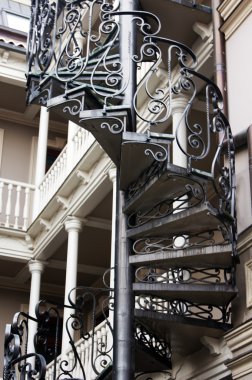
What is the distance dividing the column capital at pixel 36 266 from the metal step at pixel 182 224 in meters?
7.77

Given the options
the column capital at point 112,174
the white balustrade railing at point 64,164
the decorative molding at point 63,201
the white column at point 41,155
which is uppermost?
the white column at point 41,155

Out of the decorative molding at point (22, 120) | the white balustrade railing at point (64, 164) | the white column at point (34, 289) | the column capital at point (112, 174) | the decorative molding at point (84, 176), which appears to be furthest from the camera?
the decorative molding at point (22, 120)

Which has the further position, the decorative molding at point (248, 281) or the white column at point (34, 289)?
the white column at point (34, 289)

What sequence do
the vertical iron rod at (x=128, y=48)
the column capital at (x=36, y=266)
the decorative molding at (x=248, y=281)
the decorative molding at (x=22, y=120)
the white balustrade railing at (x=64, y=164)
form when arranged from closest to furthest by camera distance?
the decorative molding at (x=248, y=281), the vertical iron rod at (x=128, y=48), the white balustrade railing at (x=64, y=164), the column capital at (x=36, y=266), the decorative molding at (x=22, y=120)

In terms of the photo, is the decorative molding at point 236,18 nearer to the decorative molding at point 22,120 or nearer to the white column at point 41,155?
the white column at point 41,155

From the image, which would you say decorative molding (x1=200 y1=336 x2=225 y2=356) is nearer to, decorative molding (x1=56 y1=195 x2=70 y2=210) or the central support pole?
the central support pole

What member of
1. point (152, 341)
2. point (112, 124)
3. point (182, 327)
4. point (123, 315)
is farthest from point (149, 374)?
point (112, 124)

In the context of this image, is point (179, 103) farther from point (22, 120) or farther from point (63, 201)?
point (22, 120)

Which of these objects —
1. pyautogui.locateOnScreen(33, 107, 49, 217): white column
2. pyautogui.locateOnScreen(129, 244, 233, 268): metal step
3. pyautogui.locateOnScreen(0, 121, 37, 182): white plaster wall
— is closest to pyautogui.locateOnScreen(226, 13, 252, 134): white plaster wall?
pyautogui.locateOnScreen(129, 244, 233, 268): metal step

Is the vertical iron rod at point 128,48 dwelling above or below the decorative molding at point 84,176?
below

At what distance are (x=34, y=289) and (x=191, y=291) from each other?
7.88 meters

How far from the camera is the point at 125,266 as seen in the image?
688 cm

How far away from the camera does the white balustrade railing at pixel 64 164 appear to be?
12.6 m

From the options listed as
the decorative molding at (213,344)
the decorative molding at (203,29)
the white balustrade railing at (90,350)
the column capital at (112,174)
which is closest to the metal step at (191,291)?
the decorative molding at (213,344)
